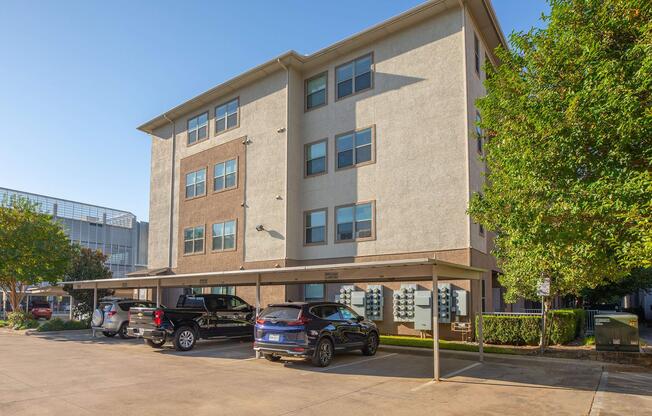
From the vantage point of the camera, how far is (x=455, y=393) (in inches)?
384

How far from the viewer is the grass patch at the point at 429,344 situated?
1546cm

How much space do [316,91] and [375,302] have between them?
421 inches

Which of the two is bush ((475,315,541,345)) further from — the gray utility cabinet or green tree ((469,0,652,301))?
green tree ((469,0,652,301))

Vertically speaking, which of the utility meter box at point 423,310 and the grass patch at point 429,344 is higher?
the utility meter box at point 423,310

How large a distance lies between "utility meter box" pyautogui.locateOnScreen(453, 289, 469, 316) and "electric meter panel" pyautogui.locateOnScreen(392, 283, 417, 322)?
66.1 inches

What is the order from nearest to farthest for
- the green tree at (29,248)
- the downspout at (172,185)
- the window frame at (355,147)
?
the window frame at (355,147)
the green tree at (29,248)
the downspout at (172,185)

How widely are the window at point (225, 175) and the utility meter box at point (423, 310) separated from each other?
12308 millimetres

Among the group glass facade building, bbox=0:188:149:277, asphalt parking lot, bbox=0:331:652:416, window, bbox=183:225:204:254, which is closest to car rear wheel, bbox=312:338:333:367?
asphalt parking lot, bbox=0:331:652:416

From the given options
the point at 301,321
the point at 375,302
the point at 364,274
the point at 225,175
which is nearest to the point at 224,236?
the point at 225,175

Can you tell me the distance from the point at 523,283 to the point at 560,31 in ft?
31.1

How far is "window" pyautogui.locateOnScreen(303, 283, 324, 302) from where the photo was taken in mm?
22641

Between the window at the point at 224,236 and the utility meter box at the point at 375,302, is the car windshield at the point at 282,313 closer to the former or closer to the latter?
the utility meter box at the point at 375,302

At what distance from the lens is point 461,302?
17.9 metres

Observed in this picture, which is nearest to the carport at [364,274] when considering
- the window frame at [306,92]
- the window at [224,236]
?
the window at [224,236]
